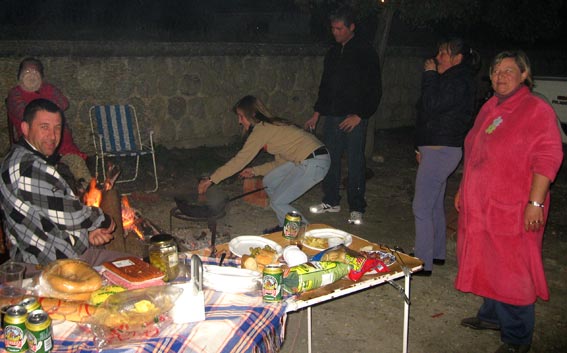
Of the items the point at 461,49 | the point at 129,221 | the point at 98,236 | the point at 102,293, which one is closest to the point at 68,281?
the point at 102,293

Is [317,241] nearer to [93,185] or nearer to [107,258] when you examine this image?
[107,258]

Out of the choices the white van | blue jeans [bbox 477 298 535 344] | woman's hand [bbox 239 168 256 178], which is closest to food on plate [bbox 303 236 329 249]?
blue jeans [bbox 477 298 535 344]

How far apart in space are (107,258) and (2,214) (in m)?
0.75

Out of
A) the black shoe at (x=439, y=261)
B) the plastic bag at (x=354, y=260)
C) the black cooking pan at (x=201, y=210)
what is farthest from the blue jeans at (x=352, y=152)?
the plastic bag at (x=354, y=260)

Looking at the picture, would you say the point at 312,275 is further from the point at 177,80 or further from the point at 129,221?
the point at 177,80

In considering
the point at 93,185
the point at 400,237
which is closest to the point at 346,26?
the point at 400,237

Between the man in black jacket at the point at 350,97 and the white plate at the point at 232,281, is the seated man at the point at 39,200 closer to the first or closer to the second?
the white plate at the point at 232,281

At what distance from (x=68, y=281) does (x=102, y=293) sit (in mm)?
184

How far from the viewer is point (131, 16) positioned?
671 inches

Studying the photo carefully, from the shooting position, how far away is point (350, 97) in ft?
20.7

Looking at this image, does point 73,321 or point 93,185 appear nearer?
point 73,321

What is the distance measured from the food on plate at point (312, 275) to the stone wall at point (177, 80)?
6388 mm

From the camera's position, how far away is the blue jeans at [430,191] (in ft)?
15.1

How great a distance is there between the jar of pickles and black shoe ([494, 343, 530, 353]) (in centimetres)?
254
